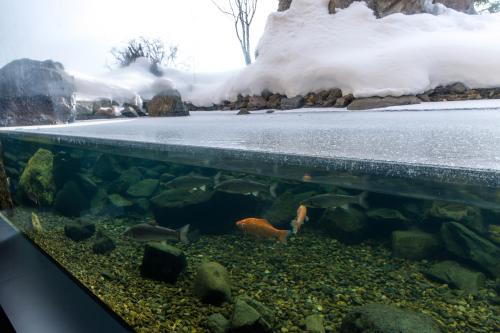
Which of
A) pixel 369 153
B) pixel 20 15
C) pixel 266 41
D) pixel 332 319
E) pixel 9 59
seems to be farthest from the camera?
pixel 266 41

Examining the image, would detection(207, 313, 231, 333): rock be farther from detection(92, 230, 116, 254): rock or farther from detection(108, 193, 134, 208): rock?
detection(108, 193, 134, 208): rock

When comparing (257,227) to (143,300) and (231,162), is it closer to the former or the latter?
(231,162)

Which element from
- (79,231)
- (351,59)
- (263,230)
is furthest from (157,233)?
(351,59)

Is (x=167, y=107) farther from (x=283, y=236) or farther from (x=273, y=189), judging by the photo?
(x=283, y=236)

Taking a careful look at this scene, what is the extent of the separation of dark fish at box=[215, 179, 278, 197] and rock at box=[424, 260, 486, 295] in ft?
2.10

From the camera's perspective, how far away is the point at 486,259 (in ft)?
2.90

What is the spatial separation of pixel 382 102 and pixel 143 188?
11.5 ft

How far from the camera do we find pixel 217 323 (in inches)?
38.2

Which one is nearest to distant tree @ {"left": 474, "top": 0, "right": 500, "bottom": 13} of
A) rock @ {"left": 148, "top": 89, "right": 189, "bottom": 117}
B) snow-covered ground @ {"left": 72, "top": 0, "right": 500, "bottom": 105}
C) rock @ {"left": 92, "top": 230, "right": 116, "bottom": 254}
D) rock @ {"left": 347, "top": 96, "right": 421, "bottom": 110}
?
snow-covered ground @ {"left": 72, "top": 0, "right": 500, "bottom": 105}

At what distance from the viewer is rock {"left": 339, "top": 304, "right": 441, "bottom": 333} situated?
74cm

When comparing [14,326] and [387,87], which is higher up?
[387,87]

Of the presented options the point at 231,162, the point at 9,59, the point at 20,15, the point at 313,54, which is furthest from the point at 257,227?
the point at 313,54

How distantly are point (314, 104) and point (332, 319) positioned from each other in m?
4.54

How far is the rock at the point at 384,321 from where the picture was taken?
2.42 feet
